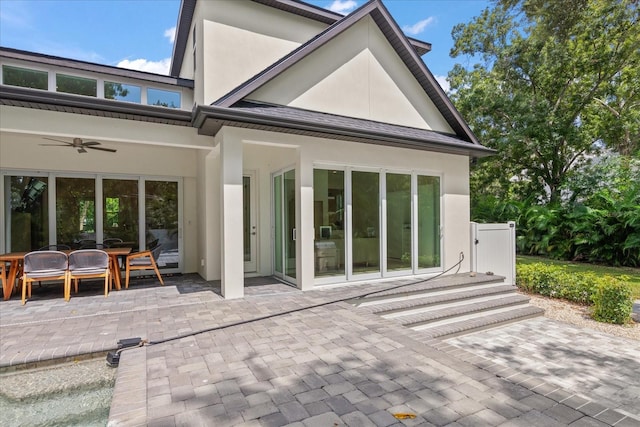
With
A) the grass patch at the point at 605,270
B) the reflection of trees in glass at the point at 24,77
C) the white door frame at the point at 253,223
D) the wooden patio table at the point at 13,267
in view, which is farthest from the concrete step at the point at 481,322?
the reflection of trees in glass at the point at 24,77

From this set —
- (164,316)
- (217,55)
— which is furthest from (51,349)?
(217,55)

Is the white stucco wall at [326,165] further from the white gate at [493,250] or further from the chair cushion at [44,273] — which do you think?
the chair cushion at [44,273]

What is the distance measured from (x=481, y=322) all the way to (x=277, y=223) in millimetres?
5127

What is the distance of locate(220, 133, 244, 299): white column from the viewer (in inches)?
255

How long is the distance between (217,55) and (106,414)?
6.92 metres

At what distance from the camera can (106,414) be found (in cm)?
308

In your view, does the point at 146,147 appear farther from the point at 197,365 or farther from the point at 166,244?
the point at 197,365

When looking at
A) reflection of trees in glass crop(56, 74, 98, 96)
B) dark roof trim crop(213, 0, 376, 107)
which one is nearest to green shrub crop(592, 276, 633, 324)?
dark roof trim crop(213, 0, 376, 107)

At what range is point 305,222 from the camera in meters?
7.23

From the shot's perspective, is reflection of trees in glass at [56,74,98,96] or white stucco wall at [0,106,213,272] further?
reflection of trees in glass at [56,74,98,96]

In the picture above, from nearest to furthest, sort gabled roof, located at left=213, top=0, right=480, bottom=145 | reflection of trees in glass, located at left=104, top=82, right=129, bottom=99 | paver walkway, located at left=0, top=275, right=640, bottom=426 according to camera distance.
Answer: paver walkway, located at left=0, top=275, right=640, bottom=426 → gabled roof, located at left=213, top=0, right=480, bottom=145 → reflection of trees in glass, located at left=104, top=82, right=129, bottom=99

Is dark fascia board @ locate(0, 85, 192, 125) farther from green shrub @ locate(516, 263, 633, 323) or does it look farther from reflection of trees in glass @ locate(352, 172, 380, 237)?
green shrub @ locate(516, 263, 633, 323)

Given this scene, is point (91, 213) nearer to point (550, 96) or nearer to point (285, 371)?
point (285, 371)

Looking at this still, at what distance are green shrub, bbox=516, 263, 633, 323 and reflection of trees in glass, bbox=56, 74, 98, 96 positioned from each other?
40.6ft
